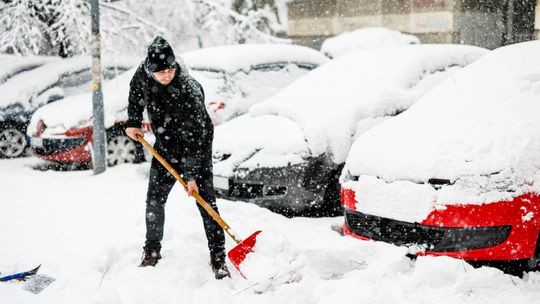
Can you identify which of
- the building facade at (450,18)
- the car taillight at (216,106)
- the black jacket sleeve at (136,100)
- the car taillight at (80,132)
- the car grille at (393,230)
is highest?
the building facade at (450,18)

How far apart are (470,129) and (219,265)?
2.00 meters

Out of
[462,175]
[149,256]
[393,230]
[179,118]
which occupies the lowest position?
[149,256]

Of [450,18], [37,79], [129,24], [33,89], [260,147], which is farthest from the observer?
[129,24]

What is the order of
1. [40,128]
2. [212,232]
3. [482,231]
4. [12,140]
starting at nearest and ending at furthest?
[482,231] → [212,232] → [40,128] → [12,140]

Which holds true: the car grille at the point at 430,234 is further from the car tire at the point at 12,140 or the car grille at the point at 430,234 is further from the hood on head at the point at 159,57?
the car tire at the point at 12,140

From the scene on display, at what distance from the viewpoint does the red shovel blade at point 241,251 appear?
3.82 metres

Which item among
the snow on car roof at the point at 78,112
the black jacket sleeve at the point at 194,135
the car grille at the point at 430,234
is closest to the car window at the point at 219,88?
the snow on car roof at the point at 78,112

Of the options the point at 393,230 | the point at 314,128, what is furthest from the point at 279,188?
the point at 393,230

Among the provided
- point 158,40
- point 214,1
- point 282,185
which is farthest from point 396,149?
point 214,1

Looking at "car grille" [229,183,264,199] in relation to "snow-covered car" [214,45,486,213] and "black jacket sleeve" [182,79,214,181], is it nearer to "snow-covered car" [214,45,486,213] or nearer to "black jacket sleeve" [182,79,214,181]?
"snow-covered car" [214,45,486,213]

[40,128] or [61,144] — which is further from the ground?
[40,128]

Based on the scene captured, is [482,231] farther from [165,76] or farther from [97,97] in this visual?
[97,97]

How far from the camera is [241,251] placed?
392 centimetres

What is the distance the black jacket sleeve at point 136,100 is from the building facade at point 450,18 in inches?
326
